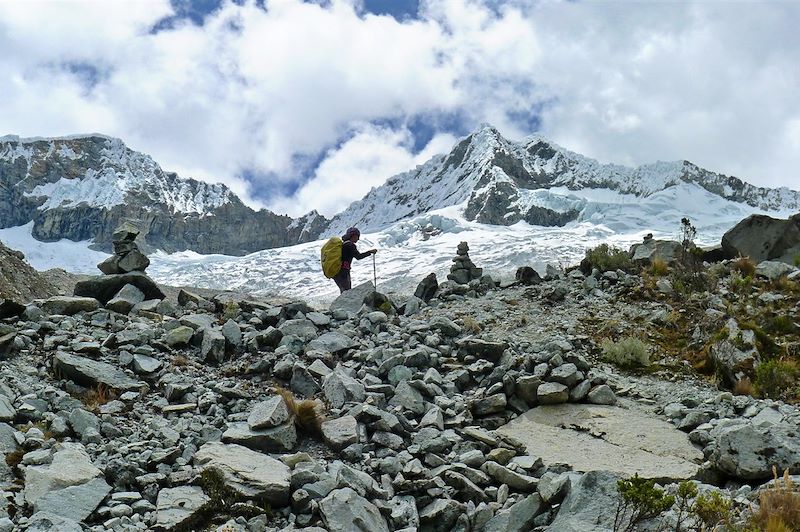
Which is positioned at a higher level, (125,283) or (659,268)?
(659,268)

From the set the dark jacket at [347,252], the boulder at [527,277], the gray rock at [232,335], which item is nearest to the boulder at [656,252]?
the boulder at [527,277]

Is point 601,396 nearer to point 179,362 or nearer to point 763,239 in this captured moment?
point 179,362

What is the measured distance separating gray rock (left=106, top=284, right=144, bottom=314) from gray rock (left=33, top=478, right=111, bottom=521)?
7.75 meters

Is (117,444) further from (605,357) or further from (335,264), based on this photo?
(335,264)

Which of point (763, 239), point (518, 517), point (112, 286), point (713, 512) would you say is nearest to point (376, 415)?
point (518, 517)

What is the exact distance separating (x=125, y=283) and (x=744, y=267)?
604 inches

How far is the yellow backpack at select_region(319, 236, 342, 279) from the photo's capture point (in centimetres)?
1712

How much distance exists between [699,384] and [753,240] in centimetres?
1219

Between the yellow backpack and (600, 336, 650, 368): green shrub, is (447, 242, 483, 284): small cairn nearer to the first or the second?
the yellow backpack

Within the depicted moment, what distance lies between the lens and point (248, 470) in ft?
19.7

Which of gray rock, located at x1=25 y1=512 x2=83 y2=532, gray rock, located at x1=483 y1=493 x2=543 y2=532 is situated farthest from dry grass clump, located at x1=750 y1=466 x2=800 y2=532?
gray rock, located at x1=25 y1=512 x2=83 y2=532

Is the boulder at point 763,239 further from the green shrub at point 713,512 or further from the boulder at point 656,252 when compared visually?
the green shrub at point 713,512

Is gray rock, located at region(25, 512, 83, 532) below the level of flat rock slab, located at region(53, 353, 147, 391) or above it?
below

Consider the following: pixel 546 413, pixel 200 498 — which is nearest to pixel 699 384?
pixel 546 413
